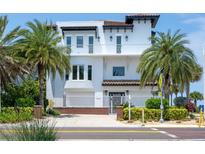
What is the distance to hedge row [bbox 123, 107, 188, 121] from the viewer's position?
122 ft

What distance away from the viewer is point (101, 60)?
52844 mm

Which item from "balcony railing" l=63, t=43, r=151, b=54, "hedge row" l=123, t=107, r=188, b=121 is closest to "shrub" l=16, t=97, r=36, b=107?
"hedge row" l=123, t=107, r=188, b=121

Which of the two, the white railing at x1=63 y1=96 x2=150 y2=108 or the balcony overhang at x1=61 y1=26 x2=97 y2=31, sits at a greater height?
the balcony overhang at x1=61 y1=26 x2=97 y2=31

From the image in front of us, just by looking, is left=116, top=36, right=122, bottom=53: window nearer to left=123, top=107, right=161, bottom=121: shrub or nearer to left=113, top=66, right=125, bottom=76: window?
left=113, top=66, right=125, bottom=76: window

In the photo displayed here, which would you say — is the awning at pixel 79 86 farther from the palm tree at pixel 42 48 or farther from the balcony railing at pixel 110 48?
the palm tree at pixel 42 48

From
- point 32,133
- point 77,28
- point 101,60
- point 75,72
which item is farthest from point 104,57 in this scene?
point 32,133

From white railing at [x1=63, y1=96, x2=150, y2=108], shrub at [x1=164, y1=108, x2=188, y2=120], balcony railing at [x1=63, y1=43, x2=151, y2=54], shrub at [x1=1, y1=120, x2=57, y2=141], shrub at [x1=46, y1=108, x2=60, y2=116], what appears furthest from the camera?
balcony railing at [x1=63, y1=43, x2=151, y2=54]

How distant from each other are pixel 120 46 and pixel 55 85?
27.9 ft

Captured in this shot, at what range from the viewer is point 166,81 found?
41.9 meters

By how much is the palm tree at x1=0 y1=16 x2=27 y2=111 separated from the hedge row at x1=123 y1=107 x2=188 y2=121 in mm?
9666

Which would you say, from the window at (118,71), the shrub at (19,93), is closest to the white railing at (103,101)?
the window at (118,71)
